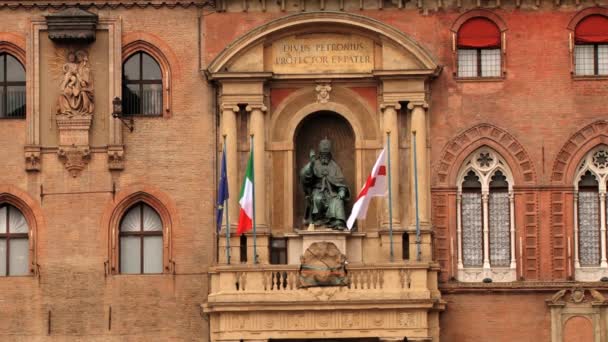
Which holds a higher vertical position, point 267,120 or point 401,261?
point 267,120

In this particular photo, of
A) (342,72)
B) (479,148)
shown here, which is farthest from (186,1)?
(479,148)

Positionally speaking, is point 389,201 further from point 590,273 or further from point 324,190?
point 590,273

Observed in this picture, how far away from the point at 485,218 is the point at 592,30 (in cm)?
531

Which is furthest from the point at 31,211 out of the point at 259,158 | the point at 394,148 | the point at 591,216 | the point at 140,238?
the point at 591,216

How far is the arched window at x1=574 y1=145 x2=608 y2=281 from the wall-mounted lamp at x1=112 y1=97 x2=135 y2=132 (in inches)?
432

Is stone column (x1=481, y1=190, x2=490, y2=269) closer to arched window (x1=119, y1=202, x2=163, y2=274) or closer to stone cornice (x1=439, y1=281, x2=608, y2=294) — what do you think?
stone cornice (x1=439, y1=281, x2=608, y2=294)

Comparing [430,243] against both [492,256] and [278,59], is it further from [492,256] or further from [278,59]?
[278,59]

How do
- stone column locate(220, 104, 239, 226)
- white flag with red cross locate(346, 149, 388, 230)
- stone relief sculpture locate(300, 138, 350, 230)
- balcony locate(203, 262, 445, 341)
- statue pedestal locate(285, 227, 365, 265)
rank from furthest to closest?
1. stone column locate(220, 104, 239, 226)
2. stone relief sculpture locate(300, 138, 350, 230)
3. statue pedestal locate(285, 227, 365, 265)
4. white flag with red cross locate(346, 149, 388, 230)
5. balcony locate(203, 262, 445, 341)

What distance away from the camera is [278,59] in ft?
180

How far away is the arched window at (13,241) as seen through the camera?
5516 cm

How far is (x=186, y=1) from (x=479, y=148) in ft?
26.4

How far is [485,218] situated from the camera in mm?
54812

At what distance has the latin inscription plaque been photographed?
54906 mm

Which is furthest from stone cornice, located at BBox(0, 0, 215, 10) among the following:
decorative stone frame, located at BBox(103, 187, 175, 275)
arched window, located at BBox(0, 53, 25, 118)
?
decorative stone frame, located at BBox(103, 187, 175, 275)
